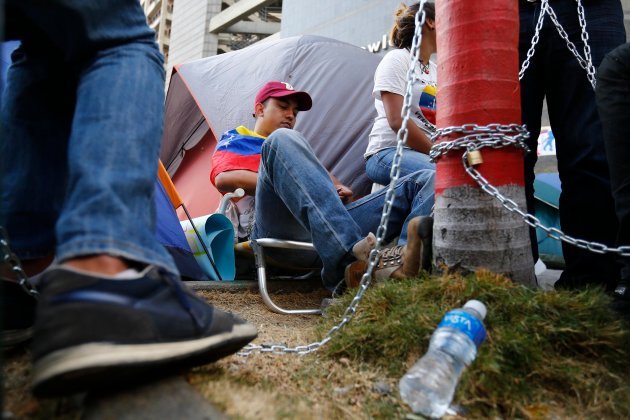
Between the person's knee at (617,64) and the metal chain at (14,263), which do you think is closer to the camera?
the metal chain at (14,263)

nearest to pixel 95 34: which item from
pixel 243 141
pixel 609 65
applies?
pixel 609 65

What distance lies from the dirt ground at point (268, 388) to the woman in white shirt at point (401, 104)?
1.29 m

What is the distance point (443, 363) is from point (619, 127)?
3.16ft

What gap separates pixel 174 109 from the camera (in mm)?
4820

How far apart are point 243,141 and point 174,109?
7.61ft

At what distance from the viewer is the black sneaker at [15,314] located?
40.1 inches

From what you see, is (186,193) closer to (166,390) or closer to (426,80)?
(426,80)

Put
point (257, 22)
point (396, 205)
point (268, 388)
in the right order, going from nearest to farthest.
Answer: point (268, 388) < point (396, 205) < point (257, 22)

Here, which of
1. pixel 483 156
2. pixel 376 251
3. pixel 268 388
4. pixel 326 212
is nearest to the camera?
pixel 268 388

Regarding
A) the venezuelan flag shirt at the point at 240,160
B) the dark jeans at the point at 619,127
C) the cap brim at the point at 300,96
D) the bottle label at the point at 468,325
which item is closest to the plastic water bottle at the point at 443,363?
the bottle label at the point at 468,325

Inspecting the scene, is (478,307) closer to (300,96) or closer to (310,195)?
(310,195)

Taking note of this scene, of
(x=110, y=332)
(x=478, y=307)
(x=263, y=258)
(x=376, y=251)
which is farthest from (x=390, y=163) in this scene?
(x=110, y=332)

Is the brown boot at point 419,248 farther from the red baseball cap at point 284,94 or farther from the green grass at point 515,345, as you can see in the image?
the red baseball cap at point 284,94

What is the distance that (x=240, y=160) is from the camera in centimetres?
277
